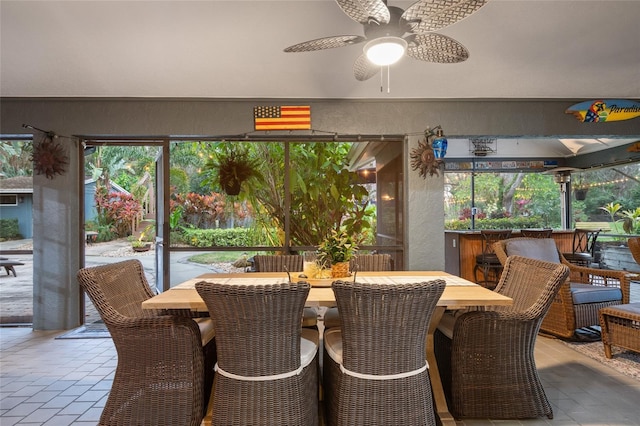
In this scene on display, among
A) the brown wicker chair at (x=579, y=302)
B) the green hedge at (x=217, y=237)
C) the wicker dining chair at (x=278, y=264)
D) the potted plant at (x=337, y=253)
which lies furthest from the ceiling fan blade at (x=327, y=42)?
the brown wicker chair at (x=579, y=302)

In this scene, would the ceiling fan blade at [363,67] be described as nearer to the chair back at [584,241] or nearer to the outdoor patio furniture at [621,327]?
the outdoor patio furniture at [621,327]

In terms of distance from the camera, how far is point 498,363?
220 centimetres

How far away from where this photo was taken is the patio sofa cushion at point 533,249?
3824 millimetres

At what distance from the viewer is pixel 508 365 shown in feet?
7.22

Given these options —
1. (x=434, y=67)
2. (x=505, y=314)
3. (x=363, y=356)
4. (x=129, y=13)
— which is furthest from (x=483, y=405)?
(x=129, y=13)

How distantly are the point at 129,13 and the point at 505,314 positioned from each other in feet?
11.4

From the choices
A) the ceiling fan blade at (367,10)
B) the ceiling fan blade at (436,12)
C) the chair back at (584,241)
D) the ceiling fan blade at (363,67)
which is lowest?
the chair back at (584,241)

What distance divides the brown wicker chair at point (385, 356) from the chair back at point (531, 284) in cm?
91

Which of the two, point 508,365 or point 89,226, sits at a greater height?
point 89,226

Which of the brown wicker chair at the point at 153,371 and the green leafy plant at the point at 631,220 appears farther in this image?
the green leafy plant at the point at 631,220

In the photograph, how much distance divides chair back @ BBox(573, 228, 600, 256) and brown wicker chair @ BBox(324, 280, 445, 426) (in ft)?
19.7

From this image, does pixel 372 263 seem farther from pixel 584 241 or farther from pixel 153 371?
pixel 584 241

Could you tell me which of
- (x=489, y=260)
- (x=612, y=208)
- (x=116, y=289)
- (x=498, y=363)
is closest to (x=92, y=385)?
(x=116, y=289)

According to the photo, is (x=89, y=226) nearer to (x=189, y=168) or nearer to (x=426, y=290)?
(x=189, y=168)
